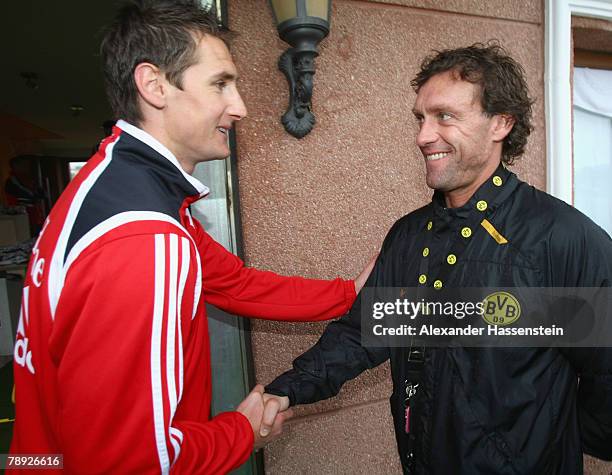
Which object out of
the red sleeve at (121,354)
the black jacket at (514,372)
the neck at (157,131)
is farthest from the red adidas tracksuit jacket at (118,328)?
the black jacket at (514,372)

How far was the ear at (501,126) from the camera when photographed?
1.52 m

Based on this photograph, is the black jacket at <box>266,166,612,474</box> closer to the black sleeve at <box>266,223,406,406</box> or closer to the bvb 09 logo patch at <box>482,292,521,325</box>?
the bvb 09 logo patch at <box>482,292,521,325</box>

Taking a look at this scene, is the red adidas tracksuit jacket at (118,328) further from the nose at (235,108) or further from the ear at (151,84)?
the nose at (235,108)

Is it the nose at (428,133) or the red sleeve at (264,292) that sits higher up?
the nose at (428,133)

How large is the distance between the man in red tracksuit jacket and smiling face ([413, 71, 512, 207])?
69 centimetres

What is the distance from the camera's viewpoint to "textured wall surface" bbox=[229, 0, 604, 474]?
6.63 feet

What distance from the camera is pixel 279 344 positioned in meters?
2.15

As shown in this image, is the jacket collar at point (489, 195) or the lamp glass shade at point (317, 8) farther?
the lamp glass shade at point (317, 8)

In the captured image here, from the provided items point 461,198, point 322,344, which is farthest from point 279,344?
point 461,198

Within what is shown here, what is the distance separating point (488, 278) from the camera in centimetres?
132

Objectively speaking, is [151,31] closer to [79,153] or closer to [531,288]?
[531,288]

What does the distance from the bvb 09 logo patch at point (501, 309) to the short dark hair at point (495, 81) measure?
0.62 metres

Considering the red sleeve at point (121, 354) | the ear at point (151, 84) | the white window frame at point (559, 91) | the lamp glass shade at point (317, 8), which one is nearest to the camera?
the red sleeve at point (121, 354)

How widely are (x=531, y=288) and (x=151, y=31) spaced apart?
1351 millimetres
